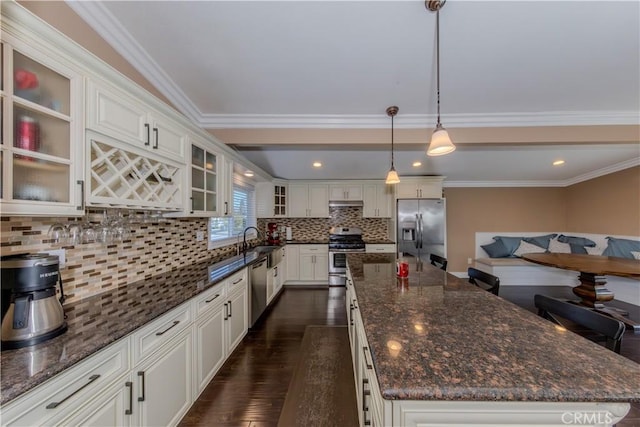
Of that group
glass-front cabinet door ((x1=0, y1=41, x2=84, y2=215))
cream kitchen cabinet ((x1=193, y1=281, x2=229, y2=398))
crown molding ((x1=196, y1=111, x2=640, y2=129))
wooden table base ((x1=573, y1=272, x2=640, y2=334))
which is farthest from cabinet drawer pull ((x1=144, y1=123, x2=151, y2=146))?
wooden table base ((x1=573, y1=272, x2=640, y2=334))

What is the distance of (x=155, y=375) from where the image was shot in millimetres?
1309

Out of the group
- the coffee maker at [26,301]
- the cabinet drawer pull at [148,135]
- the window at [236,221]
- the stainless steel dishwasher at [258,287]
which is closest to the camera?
the coffee maker at [26,301]

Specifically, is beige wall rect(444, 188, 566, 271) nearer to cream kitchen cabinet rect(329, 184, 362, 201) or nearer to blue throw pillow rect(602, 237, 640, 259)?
blue throw pillow rect(602, 237, 640, 259)

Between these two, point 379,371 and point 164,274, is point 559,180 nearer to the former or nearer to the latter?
point 379,371

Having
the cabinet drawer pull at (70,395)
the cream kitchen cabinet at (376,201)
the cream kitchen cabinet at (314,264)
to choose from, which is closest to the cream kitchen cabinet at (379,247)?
the cream kitchen cabinet at (376,201)

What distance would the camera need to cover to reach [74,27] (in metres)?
1.36

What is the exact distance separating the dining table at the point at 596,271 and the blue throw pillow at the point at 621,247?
754 millimetres

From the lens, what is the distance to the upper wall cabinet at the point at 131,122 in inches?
48.9

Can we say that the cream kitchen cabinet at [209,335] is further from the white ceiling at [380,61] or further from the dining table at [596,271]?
the dining table at [596,271]

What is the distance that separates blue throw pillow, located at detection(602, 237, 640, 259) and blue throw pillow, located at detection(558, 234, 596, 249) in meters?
0.40

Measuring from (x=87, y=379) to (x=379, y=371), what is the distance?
3.73 ft

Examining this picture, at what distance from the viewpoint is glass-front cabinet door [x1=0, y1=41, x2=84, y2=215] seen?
93 centimetres

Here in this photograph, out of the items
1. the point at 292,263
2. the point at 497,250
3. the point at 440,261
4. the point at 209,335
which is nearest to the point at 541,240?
the point at 497,250

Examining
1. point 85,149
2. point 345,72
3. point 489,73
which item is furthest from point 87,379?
point 489,73
